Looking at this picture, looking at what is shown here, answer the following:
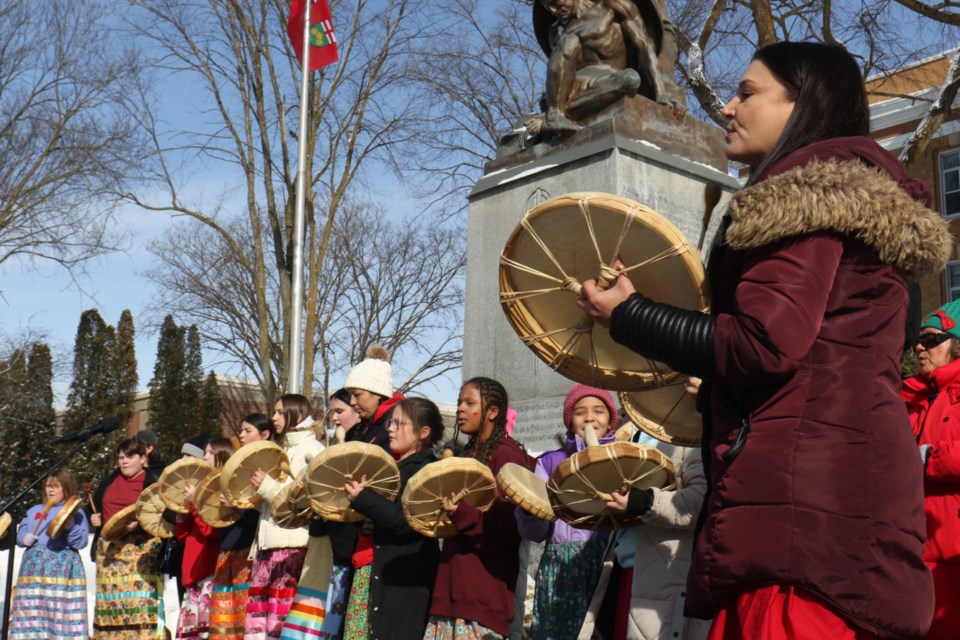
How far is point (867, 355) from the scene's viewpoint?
7.58ft

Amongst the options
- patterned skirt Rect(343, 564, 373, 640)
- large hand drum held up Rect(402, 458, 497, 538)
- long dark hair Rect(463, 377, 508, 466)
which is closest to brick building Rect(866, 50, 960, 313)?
long dark hair Rect(463, 377, 508, 466)

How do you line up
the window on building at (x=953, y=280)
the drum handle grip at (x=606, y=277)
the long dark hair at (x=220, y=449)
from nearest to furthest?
the drum handle grip at (x=606, y=277) < the long dark hair at (x=220, y=449) < the window on building at (x=953, y=280)

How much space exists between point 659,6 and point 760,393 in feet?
21.5

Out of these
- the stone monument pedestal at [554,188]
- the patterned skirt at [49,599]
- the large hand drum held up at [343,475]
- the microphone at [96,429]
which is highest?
the stone monument pedestal at [554,188]

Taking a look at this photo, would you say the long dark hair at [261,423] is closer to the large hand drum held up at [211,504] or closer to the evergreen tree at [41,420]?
the large hand drum held up at [211,504]

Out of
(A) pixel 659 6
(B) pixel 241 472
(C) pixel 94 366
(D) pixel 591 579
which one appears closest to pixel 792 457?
(D) pixel 591 579

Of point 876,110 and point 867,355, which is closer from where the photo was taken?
point 867,355

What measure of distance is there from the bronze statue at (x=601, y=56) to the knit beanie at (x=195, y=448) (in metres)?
3.85

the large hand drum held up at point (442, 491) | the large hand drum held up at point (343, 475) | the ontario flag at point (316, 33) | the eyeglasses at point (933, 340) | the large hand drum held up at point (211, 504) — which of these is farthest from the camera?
the ontario flag at point (316, 33)

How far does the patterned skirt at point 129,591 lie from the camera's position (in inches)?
354

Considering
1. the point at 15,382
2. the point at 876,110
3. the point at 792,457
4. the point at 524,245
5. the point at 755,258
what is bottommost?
the point at 792,457

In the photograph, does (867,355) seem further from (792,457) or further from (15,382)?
(15,382)

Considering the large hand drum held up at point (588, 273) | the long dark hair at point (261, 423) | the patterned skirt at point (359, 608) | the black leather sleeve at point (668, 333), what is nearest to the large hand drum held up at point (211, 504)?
the long dark hair at point (261, 423)

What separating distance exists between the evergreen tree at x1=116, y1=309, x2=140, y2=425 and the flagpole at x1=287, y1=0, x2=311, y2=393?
81.4 ft
